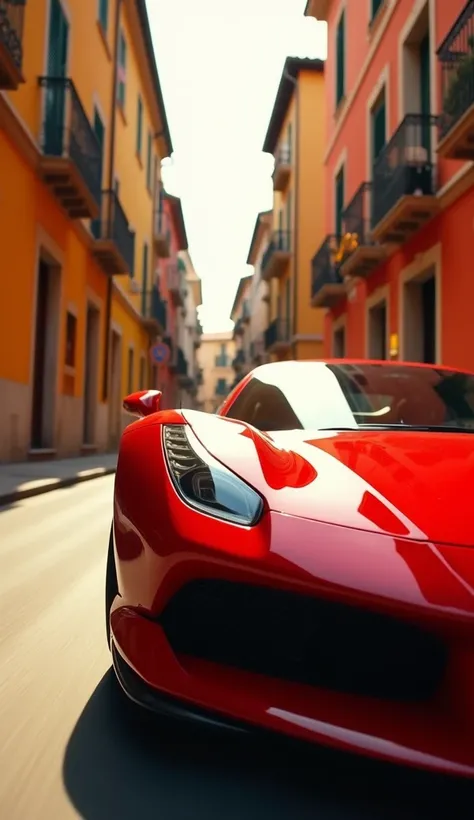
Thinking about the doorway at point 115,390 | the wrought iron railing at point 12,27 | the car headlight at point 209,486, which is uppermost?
the wrought iron railing at point 12,27

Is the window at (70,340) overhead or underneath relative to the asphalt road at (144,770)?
overhead

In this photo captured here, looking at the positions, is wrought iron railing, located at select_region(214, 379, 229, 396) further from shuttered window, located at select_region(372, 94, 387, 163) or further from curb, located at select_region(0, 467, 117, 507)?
curb, located at select_region(0, 467, 117, 507)

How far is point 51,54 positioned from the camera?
40.3 ft

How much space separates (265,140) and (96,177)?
1753cm

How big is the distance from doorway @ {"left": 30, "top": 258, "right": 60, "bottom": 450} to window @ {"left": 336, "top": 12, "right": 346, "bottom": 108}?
8.01 m

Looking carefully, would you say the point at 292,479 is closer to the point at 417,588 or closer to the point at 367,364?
the point at 417,588

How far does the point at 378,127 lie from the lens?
13.9 m

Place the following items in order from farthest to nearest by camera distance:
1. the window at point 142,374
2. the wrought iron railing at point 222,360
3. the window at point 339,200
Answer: the wrought iron railing at point 222,360
the window at point 142,374
the window at point 339,200

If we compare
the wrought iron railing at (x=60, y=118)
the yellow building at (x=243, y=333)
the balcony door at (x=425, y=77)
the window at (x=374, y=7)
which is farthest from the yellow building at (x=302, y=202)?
the yellow building at (x=243, y=333)

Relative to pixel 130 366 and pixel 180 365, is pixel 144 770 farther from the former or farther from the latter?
pixel 180 365

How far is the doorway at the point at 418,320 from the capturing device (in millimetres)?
11648

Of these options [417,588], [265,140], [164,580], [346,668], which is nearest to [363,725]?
[346,668]

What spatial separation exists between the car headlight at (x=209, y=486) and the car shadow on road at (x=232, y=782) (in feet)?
1.42

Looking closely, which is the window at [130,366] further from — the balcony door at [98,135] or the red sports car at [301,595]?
the red sports car at [301,595]
